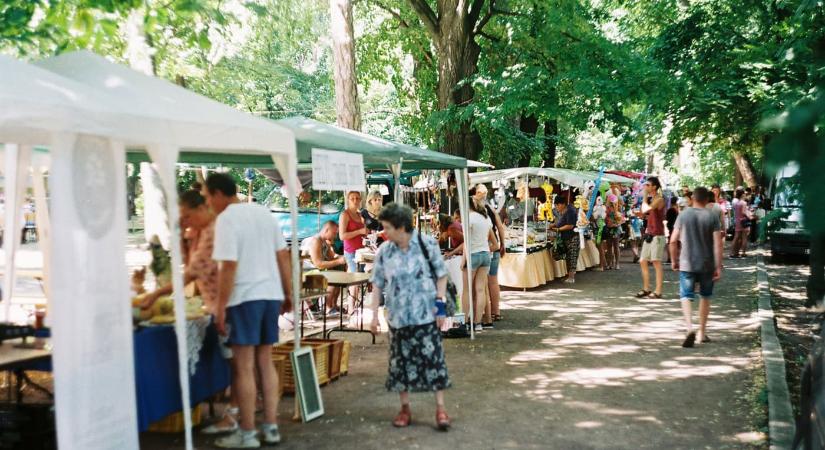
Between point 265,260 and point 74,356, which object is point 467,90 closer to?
point 265,260

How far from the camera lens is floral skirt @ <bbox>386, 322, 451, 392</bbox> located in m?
5.89

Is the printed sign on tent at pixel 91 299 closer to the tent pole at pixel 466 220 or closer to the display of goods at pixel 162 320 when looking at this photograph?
the display of goods at pixel 162 320

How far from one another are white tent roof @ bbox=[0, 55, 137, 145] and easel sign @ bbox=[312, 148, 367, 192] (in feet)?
8.38

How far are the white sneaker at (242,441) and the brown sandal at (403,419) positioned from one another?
110 cm

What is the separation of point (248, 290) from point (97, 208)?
1214 mm

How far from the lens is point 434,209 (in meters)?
19.3

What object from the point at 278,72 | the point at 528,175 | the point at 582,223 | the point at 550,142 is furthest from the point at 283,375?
the point at 278,72

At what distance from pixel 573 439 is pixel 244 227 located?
2866mm

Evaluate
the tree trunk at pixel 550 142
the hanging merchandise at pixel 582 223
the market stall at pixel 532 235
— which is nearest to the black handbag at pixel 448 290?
the market stall at pixel 532 235

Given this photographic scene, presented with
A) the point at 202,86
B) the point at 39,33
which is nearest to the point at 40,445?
the point at 39,33

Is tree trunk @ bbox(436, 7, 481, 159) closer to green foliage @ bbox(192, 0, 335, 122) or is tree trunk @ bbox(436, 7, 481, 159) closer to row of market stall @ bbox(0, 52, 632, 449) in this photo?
green foliage @ bbox(192, 0, 335, 122)

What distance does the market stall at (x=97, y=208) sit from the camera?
14.0 feet

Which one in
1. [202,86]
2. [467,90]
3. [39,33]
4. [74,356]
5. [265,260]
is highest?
[202,86]

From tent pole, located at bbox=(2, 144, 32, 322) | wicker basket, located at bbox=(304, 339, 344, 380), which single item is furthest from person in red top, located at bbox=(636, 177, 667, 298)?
tent pole, located at bbox=(2, 144, 32, 322)
